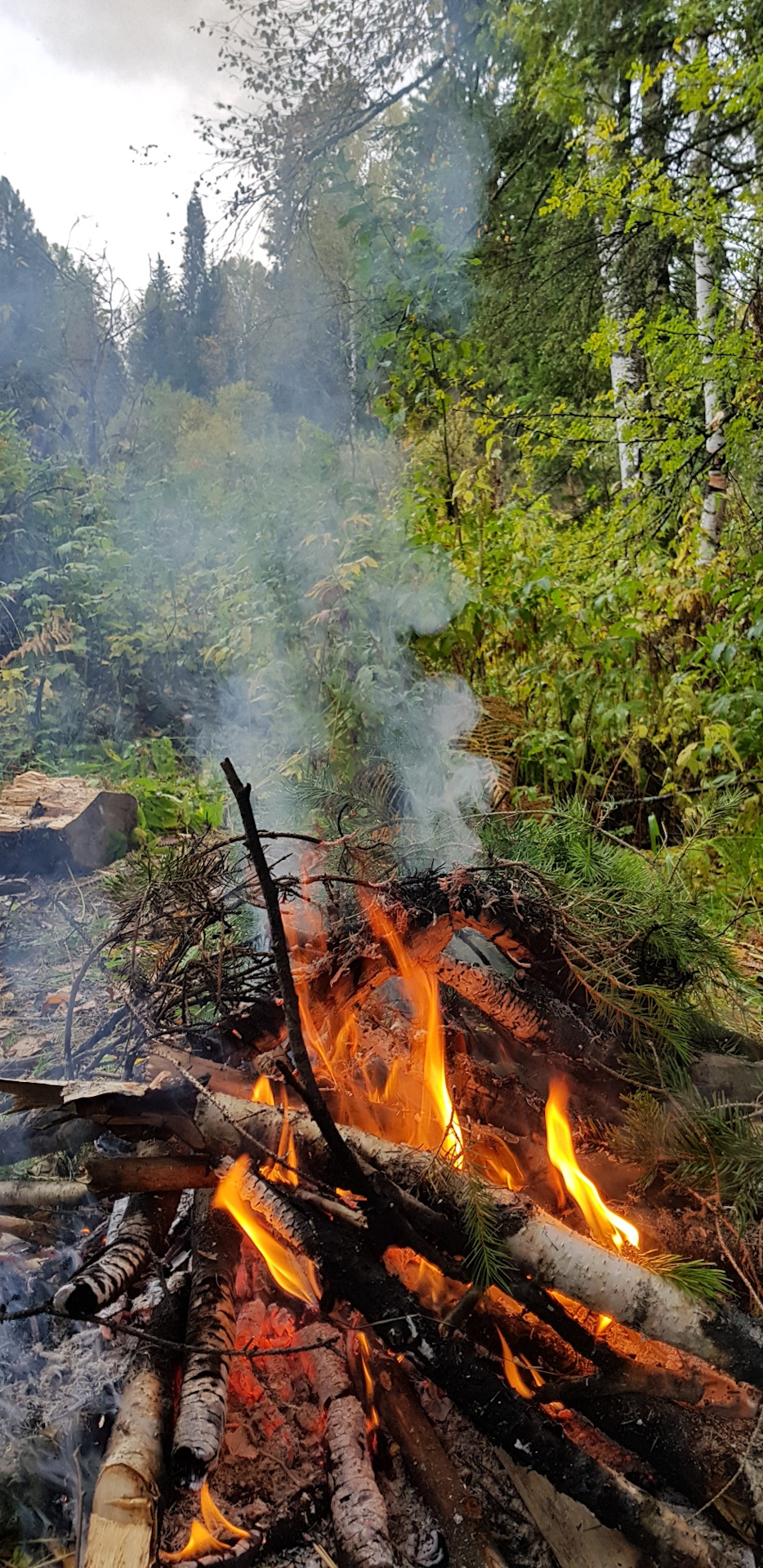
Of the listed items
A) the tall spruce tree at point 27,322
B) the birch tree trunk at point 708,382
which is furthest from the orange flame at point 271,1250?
the tall spruce tree at point 27,322

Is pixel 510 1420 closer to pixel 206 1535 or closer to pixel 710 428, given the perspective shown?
pixel 206 1535

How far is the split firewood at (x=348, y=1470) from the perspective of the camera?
1.34m

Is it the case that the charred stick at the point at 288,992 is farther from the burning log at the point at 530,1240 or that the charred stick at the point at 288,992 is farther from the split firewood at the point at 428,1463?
the split firewood at the point at 428,1463

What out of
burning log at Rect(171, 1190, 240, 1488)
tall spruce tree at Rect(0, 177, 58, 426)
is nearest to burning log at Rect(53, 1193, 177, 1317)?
burning log at Rect(171, 1190, 240, 1488)

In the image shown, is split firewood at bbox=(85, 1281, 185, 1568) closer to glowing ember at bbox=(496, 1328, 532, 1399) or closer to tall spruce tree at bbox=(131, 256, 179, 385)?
glowing ember at bbox=(496, 1328, 532, 1399)

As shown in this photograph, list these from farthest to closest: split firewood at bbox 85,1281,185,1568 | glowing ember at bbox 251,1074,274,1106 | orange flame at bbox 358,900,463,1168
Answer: orange flame at bbox 358,900,463,1168 < glowing ember at bbox 251,1074,274,1106 < split firewood at bbox 85,1281,185,1568

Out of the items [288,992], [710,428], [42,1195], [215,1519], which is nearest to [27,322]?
[710,428]

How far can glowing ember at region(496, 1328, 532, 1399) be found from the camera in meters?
1.48

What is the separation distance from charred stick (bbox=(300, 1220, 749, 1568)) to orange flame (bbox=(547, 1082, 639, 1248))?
0.40 m

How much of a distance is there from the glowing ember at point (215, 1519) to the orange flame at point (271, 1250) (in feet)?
1.33

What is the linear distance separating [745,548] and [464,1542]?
17.1 feet

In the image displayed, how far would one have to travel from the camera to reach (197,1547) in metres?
1.36

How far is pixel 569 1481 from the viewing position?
53.3 inches

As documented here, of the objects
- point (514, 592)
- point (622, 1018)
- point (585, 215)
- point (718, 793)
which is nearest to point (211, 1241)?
point (622, 1018)
